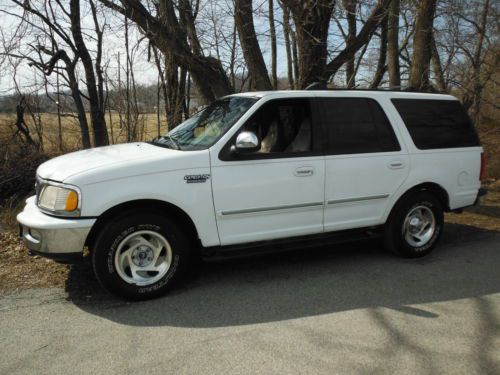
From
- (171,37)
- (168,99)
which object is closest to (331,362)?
(171,37)

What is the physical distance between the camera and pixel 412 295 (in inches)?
168

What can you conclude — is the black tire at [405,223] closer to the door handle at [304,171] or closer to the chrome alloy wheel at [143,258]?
the door handle at [304,171]

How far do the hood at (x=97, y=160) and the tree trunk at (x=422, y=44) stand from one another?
26.1 feet

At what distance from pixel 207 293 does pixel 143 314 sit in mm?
706

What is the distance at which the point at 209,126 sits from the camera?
15.3ft

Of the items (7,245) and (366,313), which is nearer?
(366,313)

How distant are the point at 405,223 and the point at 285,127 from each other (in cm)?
198

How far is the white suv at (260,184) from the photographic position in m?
3.84

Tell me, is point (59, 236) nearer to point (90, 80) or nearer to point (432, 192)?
point (432, 192)

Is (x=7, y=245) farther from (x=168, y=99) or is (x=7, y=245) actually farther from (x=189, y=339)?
(x=168, y=99)

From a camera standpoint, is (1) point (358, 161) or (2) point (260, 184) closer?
(2) point (260, 184)

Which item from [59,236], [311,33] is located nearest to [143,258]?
[59,236]

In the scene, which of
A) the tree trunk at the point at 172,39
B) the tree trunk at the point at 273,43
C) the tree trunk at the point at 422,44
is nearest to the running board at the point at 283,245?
the tree trunk at the point at 172,39

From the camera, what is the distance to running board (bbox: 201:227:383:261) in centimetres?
430
